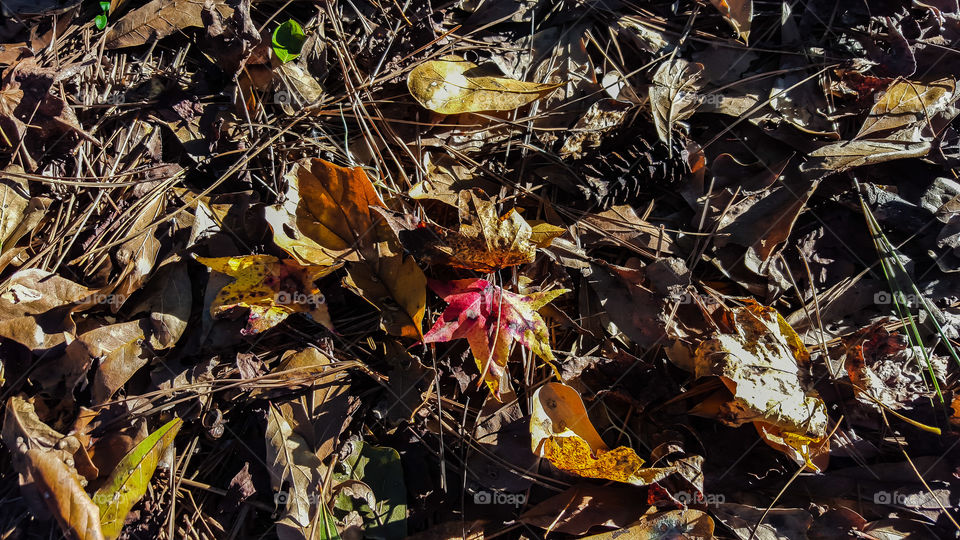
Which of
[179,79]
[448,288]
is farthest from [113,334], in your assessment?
[448,288]

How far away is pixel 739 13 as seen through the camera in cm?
195

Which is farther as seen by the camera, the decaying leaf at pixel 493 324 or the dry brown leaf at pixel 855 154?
the dry brown leaf at pixel 855 154

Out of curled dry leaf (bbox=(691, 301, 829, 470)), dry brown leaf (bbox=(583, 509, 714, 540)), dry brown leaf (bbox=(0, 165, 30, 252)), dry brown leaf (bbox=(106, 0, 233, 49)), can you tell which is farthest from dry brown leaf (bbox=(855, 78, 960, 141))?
dry brown leaf (bbox=(0, 165, 30, 252))

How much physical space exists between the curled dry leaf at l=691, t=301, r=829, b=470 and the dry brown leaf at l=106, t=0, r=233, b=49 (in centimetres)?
196

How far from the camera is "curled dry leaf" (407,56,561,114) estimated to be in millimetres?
1777

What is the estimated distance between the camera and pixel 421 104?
1770 mm

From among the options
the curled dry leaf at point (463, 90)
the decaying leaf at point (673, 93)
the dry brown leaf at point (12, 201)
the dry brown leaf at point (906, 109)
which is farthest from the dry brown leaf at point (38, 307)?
the dry brown leaf at point (906, 109)

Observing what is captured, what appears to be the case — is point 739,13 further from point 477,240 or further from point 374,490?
point 374,490

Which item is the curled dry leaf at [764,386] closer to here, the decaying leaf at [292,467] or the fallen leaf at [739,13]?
the fallen leaf at [739,13]

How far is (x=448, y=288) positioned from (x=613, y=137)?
77 centimetres

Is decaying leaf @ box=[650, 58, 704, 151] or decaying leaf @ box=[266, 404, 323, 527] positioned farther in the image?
decaying leaf @ box=[650, 58, 704, 151]

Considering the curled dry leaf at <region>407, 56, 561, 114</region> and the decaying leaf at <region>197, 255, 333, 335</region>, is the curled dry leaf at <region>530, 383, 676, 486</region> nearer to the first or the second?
the decaying leaf at <region>197, 255, 333, 335</region>

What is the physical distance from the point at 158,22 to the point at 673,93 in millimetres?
1780

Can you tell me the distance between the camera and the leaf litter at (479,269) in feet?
5.33
